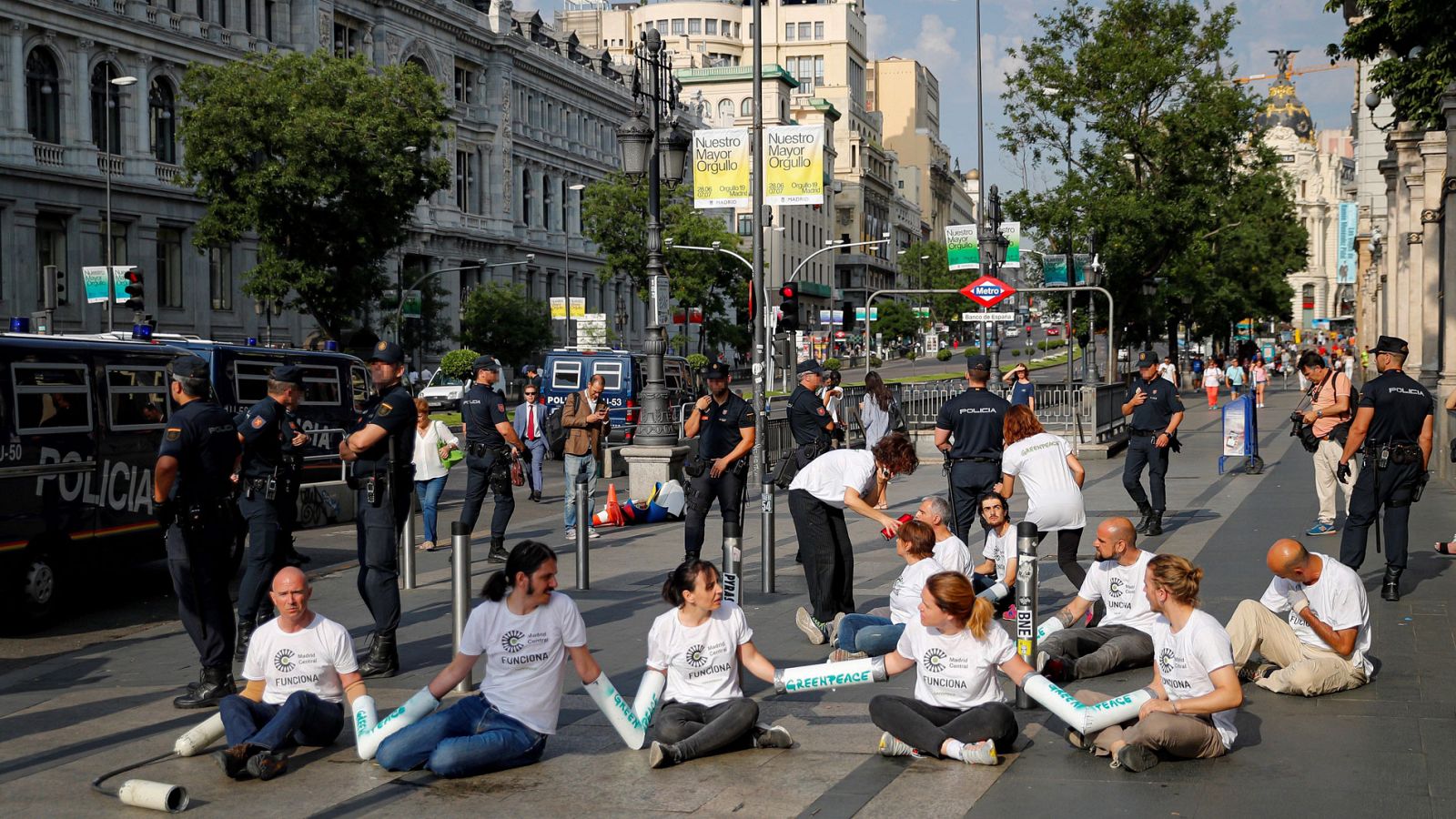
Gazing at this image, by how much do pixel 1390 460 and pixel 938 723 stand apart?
578cm

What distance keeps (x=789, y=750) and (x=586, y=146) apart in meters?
77.4

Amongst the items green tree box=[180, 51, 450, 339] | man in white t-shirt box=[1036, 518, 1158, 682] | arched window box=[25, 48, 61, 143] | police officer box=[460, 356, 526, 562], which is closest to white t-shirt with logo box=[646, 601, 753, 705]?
man in white t-shirt box=[1036, 518, 1158, 682]

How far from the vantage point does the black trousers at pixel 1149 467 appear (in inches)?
604

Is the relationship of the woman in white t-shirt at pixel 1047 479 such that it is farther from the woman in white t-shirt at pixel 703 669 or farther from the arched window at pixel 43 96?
the arched window at pixel 43 96

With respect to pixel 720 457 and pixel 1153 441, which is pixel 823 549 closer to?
pixel 720 457

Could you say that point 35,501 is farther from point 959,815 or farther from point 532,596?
point 959,815

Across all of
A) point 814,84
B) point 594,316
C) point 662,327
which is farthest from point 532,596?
point 814,84

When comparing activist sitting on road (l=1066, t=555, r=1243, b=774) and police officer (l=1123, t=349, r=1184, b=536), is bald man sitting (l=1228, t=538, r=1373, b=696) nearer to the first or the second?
activist sitting on road (l=1066, t=555, r=1243, b=774)

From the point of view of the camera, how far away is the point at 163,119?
151 ft

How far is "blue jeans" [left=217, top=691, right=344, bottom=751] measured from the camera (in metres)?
6.68

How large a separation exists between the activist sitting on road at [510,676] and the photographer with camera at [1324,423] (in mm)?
9526

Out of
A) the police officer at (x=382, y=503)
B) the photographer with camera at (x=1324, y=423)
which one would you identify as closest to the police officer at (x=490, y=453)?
the police officer at (x=382, y=503)

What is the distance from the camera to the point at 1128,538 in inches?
328

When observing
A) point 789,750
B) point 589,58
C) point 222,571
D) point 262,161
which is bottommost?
point 789,750
